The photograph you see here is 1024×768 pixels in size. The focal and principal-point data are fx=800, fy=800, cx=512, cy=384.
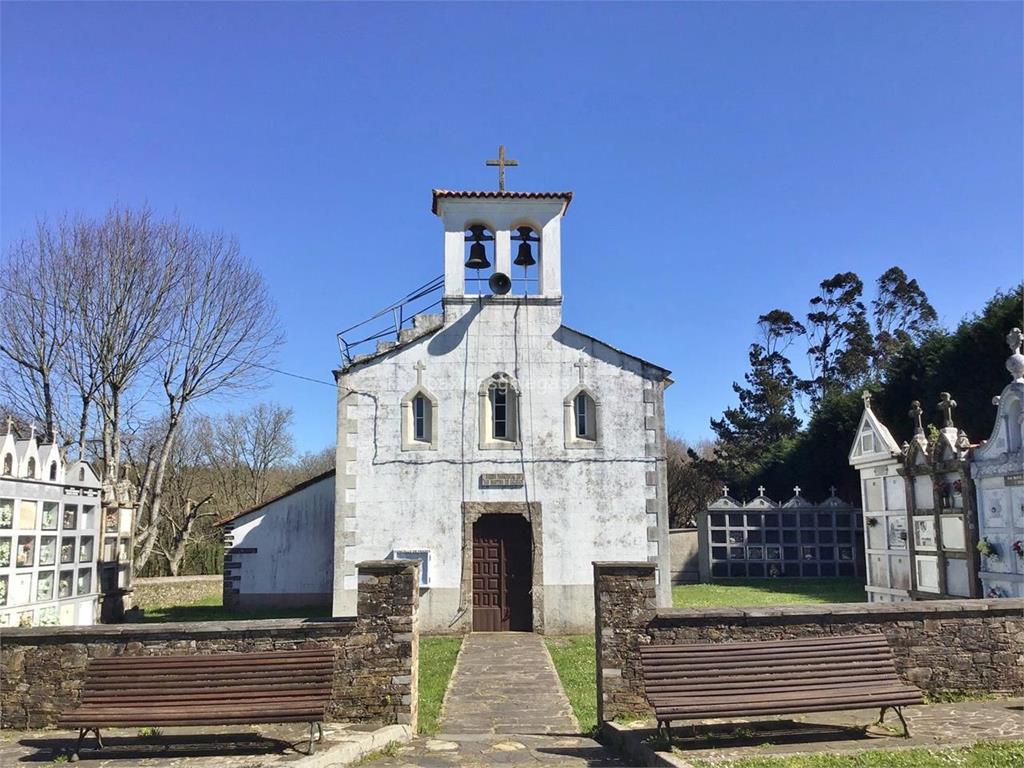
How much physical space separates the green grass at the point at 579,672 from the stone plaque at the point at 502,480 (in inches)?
121

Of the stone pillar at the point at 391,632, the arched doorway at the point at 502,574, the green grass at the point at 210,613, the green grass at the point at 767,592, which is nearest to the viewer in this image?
the stone pillar at the point at 391,632

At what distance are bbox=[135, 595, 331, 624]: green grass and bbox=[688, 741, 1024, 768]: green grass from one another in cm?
1300

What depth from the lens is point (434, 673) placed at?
38.4 feet

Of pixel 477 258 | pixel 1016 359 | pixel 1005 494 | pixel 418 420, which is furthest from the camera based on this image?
pixel 477 258

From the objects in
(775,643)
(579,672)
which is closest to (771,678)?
(775,643)

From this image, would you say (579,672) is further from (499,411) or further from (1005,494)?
(1005,494)

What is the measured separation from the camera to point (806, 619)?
8633mm

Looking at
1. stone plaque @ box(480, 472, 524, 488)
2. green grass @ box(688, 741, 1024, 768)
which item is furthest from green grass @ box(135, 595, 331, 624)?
green grass @ box(688, 741, 1024, 768)

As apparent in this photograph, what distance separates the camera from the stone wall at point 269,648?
8352 mm

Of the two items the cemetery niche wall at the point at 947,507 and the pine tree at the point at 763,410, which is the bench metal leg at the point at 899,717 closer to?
the cemetery niche wall at the point at 947,507

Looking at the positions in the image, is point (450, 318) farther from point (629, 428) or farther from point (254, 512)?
point (254, 512)

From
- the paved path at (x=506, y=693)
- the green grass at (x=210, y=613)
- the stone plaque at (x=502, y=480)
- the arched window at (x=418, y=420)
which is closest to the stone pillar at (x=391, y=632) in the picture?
the paved path at (x=506, y=693)

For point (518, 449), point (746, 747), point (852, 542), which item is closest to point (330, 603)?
point (518, 449)

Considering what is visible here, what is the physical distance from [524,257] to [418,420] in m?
4.20
